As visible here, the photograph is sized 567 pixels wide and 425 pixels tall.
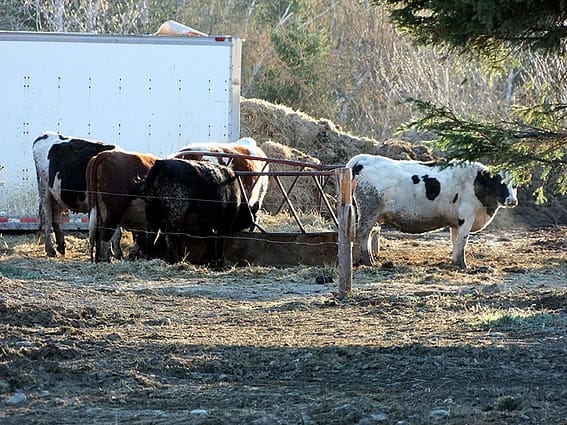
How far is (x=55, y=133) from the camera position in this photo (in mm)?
18250

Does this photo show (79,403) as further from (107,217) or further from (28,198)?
(28,198)

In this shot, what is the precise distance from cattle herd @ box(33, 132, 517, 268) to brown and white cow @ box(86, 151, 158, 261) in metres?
0.01

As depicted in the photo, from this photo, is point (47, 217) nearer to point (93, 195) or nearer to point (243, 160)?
point (93, 195)

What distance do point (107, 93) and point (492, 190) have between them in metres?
6.77

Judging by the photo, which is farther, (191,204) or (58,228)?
(58,228)

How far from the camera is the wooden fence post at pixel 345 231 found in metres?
12.3

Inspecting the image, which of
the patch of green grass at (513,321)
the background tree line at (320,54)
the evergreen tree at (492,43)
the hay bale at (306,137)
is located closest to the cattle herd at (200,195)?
the evergreen tree at (492,43)

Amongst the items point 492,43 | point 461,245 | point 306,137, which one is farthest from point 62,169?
point 306,137

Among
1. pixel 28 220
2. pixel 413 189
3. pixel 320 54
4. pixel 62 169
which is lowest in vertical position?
pixel 28 220

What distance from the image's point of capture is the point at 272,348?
29.3 feet

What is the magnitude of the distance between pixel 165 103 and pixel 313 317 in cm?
957

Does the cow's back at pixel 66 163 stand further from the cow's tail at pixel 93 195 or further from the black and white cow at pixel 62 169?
the cow's tail at pixel 93 195

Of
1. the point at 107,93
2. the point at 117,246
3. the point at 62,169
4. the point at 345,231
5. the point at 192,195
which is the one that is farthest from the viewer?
the point at 107,93

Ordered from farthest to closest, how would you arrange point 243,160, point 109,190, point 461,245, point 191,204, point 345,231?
point 243,160, point 461,245, point 109,190, point 191,204, point 345,231
